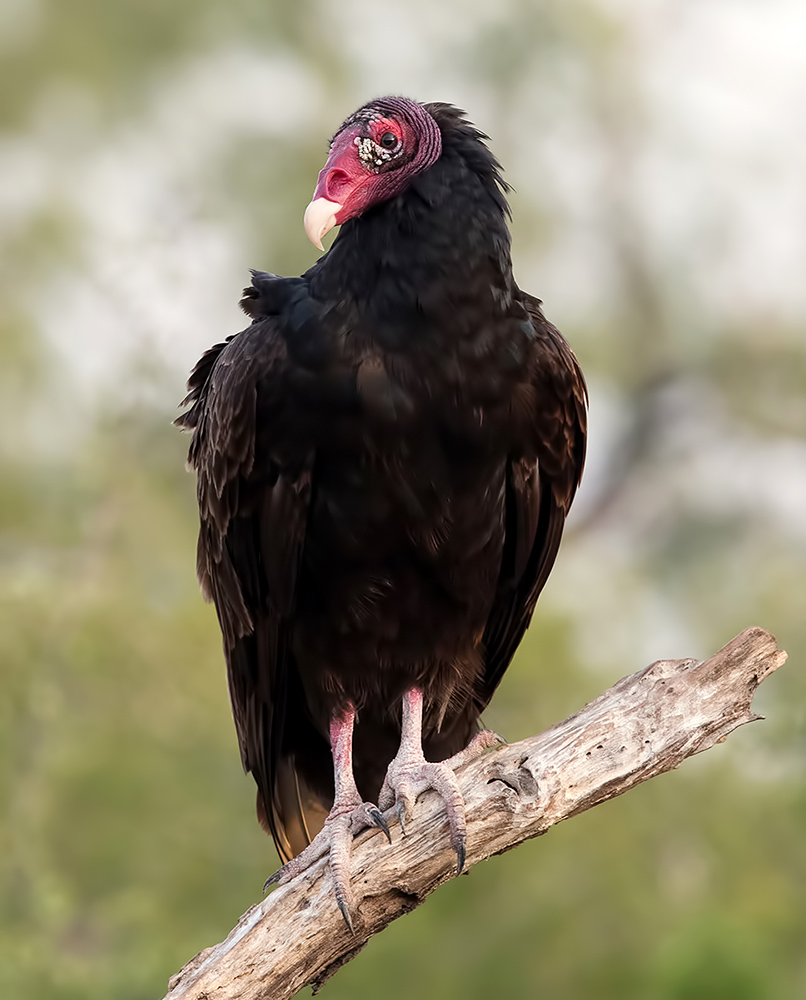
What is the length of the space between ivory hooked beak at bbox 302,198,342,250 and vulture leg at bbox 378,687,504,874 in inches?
47.1

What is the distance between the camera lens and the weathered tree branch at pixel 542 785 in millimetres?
2629

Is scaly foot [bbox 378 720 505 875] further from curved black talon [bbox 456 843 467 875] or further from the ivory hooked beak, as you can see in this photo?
the ivory hooked beak

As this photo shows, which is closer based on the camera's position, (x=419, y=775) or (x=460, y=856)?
(x=460, y=856)

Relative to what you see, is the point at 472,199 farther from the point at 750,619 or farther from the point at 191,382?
the point at 750,619

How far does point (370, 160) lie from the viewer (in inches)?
113

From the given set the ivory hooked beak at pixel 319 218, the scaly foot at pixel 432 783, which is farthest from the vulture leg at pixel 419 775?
the ivory hooked beak at pixel 319 218

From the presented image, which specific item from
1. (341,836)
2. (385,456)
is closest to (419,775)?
(341,836)

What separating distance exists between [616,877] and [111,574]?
377 cm

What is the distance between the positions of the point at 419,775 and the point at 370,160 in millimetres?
1450

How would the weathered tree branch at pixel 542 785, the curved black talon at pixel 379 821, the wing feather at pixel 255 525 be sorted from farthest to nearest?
the wing feather at pixel 255 525 < the curved black talon at pixel 379 821 < the weathered tree branch at pixel 542 785

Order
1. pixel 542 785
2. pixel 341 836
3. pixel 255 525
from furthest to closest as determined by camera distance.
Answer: pixel 255 525
pixel 341 836
pixel 542 785

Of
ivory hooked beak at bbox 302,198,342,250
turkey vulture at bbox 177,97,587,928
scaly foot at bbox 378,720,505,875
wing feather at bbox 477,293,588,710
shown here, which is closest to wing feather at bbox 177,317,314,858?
turkey vulture at bbox 177,97,587,928

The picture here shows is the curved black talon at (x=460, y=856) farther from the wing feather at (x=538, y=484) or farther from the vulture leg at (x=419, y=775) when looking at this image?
the wing feather at (x=538, y=484)

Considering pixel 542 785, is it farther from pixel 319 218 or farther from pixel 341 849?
pixel 319 218
